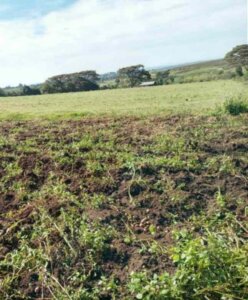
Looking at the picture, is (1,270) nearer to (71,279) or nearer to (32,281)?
(32,281)

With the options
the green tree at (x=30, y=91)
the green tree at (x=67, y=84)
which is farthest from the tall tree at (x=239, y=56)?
the green tree at (x=30, y=91)

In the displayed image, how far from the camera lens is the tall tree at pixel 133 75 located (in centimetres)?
4355

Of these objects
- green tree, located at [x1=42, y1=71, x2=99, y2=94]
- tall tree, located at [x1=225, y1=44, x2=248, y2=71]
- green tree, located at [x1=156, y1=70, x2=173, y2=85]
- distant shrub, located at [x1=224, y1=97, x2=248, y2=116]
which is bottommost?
green tree, located at [x1=156, y1=70, x2=173, y2=85]

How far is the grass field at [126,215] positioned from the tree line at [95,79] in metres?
22.0

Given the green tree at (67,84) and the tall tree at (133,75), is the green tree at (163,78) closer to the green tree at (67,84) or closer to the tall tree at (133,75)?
the tall tree at (133,75)

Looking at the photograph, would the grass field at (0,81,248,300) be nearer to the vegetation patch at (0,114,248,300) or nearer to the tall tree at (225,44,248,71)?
the vegetation patch at (0,114,248,300)

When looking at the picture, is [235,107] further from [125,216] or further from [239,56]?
[239,56]

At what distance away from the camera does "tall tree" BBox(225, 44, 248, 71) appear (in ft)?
96.7

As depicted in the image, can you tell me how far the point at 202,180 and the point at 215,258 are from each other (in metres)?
2.58

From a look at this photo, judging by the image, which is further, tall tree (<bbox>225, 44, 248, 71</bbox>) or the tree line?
the tree line

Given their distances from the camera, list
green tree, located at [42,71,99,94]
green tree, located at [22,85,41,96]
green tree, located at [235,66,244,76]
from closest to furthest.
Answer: green tree, located at [235,66,244,76]
green tree, located at [22,85,41,96]
green tree, located at [42,71,99,94]

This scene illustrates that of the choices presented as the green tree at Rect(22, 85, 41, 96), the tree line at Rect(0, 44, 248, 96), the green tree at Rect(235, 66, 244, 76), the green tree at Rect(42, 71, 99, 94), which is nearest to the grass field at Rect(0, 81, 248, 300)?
the green tree at Rect(235, 66, 244, 76)

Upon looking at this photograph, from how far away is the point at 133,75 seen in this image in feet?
146

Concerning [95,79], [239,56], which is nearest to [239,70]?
[239,56]
